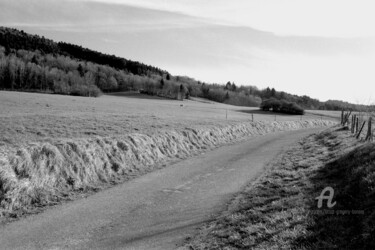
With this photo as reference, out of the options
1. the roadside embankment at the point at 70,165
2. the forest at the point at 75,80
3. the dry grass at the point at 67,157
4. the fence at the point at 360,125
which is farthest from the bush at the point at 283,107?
the roadside embankment at the point at 70,165

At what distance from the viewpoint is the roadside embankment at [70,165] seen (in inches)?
395

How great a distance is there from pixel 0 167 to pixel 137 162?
7.25 meters

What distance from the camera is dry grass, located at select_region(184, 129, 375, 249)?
691 cm

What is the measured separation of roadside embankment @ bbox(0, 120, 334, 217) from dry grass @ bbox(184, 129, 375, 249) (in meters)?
6.35

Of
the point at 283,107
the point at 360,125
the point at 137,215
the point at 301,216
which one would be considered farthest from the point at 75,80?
the point at 301,216

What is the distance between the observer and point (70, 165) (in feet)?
41.3

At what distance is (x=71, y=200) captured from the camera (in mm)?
10773

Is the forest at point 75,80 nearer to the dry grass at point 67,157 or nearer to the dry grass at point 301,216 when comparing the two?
the dry grass at point 67,157

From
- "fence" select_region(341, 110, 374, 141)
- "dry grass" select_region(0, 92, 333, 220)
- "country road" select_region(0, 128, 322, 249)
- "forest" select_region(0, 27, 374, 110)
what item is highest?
"forest" select_region(0, 27, 374, 110)

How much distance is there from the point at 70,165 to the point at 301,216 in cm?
978

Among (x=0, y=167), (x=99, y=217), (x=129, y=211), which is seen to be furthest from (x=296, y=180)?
(x=0, y=167)

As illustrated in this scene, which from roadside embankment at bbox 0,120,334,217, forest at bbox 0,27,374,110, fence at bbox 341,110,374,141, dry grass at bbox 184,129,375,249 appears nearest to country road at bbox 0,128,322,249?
dry grass at bbox 184,129,375,249

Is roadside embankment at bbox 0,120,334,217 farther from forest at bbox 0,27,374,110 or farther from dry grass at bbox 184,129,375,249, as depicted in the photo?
forest at bbox 0,27,374,110

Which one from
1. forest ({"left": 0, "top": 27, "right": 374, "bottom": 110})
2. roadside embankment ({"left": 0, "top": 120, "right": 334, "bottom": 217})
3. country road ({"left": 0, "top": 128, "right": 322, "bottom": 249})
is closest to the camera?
country road ({"left": 0, "top": 128, "right": 322, "bottom": 249})
